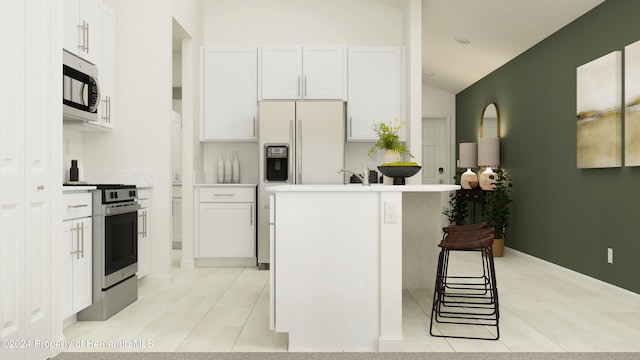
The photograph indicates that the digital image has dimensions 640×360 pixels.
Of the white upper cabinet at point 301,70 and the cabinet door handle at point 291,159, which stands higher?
the white upper cabinet at point 301,70

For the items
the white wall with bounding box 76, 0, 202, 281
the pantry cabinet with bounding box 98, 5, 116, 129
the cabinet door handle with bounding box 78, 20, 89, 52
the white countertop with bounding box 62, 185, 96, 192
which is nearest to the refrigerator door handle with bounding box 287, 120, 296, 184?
the white wall with bounding box 76, 0, 202, 281

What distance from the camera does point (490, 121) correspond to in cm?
711

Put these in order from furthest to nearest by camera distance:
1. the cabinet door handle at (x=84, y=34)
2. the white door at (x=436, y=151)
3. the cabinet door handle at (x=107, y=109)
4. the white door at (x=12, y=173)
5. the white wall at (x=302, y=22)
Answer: the white door at (x=436, y=151)
the white wall at (x=302, y=22)
the cabinet door handle at (x=107, y=109)
the cabinet door handle at (x=84, y=34)
the white door at (x=12, y=173)

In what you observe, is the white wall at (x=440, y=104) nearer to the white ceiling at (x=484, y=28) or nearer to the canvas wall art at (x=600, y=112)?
the white ceiling at (x=484, y=28)

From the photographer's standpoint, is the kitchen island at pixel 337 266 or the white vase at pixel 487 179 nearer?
the kitchen island at pixel 337 266

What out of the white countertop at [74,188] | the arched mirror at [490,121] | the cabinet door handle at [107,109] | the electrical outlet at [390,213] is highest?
the arched mirror at [490,121]

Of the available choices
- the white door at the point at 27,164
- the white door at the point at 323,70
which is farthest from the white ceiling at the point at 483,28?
the white door at the point at 27,164

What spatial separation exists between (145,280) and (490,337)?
3.07 metres

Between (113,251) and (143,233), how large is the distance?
2.99 feet

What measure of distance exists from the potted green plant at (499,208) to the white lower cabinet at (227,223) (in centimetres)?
294

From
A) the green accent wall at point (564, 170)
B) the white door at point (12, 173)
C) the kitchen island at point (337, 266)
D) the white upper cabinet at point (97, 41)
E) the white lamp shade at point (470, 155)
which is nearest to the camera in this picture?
the white door at point (12, 173)

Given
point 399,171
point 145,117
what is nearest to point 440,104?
point 145,117

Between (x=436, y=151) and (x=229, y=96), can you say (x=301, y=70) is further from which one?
(x=436, y=151)

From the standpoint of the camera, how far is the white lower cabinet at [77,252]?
313 cm
